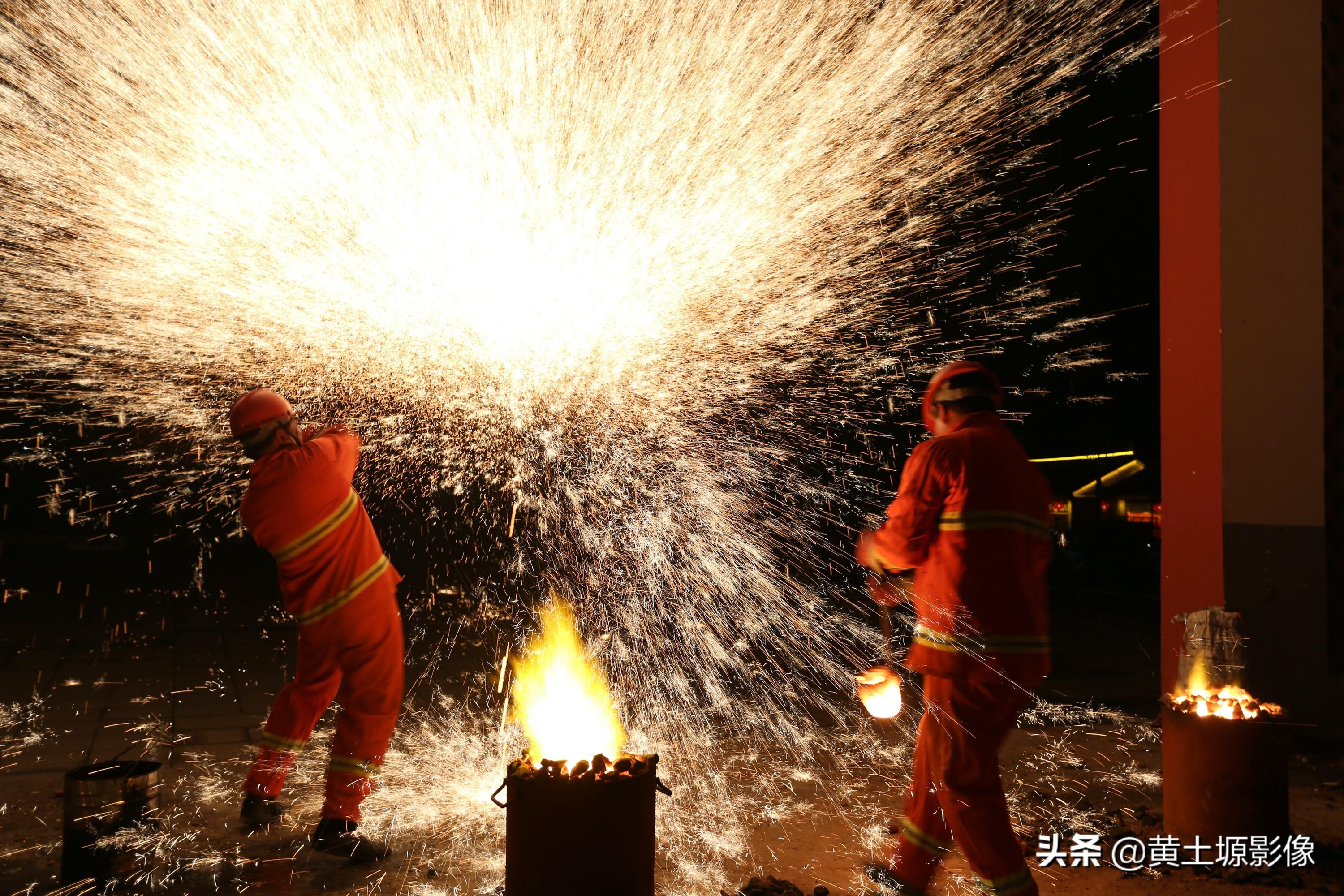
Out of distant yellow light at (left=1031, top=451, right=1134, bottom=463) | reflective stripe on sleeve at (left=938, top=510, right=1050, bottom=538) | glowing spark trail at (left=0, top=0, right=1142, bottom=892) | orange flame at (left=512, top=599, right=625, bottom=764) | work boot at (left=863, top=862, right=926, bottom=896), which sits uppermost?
distant yellow light at (left=1031, top=451, right=1134, bottom=463)

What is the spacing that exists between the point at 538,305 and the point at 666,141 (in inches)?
54.3

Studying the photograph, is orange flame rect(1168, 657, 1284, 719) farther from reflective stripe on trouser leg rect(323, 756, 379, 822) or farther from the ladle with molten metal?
reflective stripe on trouser leg rect(323, 756, 379, 822)

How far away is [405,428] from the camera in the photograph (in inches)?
436

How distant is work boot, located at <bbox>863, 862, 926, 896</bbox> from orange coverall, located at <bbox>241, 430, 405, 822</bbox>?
78.3 inches

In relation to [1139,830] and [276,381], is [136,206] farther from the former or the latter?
[1139,830]

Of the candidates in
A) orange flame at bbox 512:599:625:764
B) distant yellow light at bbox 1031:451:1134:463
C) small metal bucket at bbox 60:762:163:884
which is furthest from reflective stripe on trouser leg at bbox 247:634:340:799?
distant yellow light at bbox 1031:451:1134:463

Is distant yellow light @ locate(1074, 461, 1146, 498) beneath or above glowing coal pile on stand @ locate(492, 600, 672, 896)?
above

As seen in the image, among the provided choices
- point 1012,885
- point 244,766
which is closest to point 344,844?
point 244,766

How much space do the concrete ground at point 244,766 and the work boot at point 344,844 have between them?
0.05 metres

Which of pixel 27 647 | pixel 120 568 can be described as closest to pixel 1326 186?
pixel 27 647

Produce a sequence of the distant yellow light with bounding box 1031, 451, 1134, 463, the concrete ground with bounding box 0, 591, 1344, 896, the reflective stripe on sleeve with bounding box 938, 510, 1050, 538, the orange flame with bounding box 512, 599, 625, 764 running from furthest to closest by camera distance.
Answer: the distant yellow light with bounding box 1031, 451, 1134, 463 → the concrete ground with bounding box 0, 591, 1344, 896 → the reflective stripe on sleeve with bounding box 938, 510, 1050, 538 → the orange flame with bounding box 512, 599, 625, 764

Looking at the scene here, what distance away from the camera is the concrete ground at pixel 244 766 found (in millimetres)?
3354

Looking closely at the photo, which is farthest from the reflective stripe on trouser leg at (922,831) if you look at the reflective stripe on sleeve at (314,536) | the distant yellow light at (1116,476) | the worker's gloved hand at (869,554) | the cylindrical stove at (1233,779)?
the distant yellow light at (1116,476)

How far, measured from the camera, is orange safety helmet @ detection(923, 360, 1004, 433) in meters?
3.15
